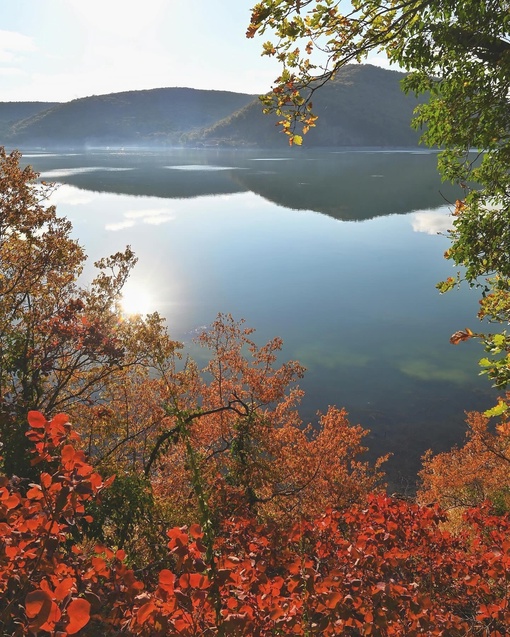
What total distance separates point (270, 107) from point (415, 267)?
64.8m

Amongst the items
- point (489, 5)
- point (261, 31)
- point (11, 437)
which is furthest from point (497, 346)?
point (11, 437)

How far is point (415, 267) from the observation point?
215 feet

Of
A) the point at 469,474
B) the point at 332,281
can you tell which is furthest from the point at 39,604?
the point at 332,281

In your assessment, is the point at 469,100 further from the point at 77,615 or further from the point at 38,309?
the point at 38,309

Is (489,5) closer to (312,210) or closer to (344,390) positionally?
(344,390)

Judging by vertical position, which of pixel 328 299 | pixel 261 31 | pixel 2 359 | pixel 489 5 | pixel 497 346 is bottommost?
pixel 328 299

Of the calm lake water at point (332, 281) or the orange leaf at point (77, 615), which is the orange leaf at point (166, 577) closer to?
the orange leaf at point (77, 615)

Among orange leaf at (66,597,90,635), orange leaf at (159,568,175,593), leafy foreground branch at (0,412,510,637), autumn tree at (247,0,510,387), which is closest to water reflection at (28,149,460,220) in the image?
autumn tree at (247,0,510,387)

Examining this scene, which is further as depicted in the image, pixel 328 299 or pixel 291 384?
pixel 328 299

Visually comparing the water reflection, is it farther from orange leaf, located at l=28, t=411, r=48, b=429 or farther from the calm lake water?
orange leaf, located at l=28, t=411, r=48, b=429

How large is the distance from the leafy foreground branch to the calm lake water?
945 inches

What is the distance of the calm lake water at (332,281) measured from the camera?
3522cm

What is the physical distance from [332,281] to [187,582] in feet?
198

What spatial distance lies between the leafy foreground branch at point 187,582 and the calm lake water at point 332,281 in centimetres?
2401
